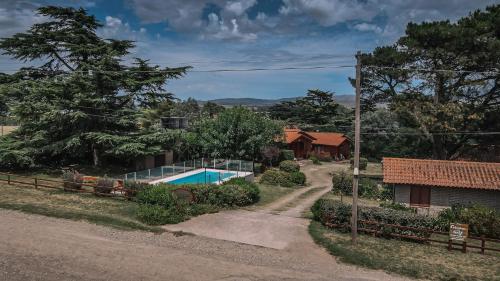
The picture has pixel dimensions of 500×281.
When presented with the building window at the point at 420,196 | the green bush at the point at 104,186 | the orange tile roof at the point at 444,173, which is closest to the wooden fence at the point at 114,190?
the green bush at the point at 104,186

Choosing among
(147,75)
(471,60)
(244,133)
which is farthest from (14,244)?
(471,60)

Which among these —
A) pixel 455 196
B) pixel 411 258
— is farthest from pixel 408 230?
pixel 455 196

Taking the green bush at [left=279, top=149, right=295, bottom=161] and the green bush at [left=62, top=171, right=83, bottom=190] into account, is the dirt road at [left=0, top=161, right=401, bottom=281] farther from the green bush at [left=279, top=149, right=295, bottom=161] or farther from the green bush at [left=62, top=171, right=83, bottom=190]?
the green bush at [left=279, top=149, right=295, bottom=161]

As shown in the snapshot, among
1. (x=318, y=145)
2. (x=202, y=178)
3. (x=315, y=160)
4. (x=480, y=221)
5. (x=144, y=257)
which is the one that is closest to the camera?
(x=144, y=257)

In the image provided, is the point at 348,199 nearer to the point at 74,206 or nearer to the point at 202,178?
the point at 202,178

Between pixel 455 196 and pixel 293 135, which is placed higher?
pixel 293 135

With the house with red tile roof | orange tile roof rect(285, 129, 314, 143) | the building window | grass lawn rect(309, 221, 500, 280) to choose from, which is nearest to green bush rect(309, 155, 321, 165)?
orange tile roof rect(285, 129, 314, 143)

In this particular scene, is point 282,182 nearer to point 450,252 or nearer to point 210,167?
point 210,167

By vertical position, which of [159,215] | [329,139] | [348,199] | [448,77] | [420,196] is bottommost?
[348,199]
